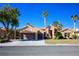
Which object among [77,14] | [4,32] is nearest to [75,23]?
[77,14]

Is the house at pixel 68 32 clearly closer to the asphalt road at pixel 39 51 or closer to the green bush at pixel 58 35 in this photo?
the green bush at pixel 58 35

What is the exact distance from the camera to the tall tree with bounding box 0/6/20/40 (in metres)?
19.8

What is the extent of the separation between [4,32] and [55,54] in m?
1.16

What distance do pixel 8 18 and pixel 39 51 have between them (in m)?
0.97

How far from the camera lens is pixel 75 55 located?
1950cm

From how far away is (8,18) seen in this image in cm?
1992

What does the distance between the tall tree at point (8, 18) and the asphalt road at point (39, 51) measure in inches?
11.0

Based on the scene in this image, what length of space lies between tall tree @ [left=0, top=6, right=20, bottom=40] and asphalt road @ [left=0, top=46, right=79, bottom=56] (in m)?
0.28

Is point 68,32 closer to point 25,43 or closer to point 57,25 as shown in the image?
point 57,25

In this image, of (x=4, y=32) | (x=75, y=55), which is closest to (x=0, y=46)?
(x=4, y=32)

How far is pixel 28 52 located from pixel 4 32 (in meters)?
0.65

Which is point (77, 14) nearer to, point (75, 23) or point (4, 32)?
point (75, 23)

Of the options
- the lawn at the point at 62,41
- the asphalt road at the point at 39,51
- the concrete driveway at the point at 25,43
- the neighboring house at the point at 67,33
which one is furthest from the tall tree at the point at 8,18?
the neighboring house at the point at 67,33
